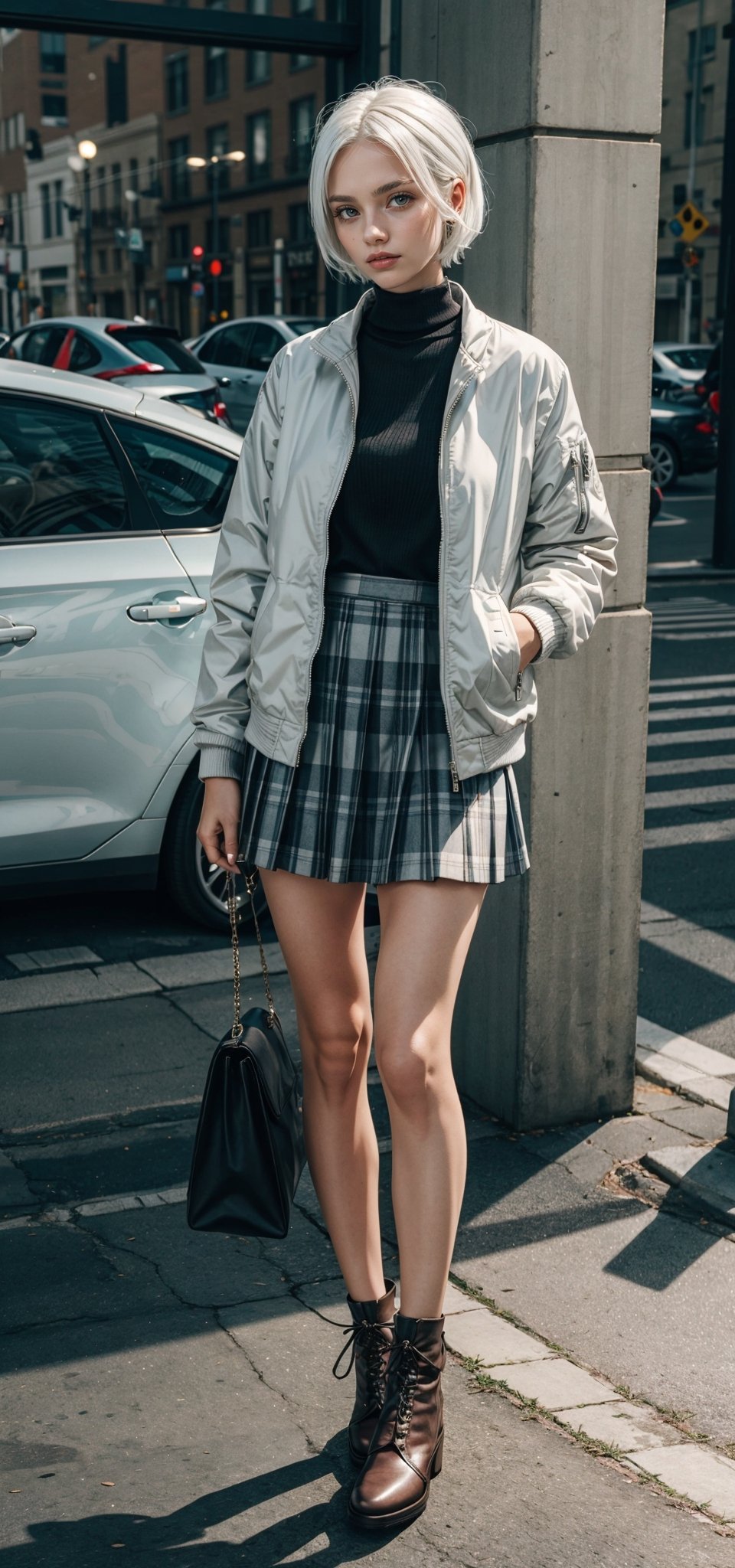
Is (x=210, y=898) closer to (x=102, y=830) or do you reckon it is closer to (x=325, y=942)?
(x=102, y=830)

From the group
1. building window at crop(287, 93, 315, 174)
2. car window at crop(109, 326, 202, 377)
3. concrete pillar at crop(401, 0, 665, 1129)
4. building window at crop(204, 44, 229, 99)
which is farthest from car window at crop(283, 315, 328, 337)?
building window at crop(204, 44, 229, 99)

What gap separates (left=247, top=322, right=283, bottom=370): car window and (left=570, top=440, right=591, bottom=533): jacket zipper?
17.3 metres

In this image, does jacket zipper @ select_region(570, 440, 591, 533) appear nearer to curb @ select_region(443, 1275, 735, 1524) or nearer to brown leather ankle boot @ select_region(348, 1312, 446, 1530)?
brown leather ankle boot @ select_region(348, 1312, 446, 1530)

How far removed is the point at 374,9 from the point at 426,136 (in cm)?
302

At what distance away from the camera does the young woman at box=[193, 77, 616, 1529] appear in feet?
8.32

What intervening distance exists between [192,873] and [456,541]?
292 centimetres

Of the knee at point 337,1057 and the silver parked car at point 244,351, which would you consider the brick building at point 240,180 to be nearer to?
the silver parked car at point 244,351

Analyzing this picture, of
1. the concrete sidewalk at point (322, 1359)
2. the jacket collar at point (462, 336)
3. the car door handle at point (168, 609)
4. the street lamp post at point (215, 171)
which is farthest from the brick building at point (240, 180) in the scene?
the jacket collar at point (462, 336)

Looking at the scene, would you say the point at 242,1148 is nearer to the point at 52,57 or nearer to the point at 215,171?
the point at 215,171

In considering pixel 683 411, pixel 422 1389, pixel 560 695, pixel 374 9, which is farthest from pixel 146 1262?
pixel 683 411

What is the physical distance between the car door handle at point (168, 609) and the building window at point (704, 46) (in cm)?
5290

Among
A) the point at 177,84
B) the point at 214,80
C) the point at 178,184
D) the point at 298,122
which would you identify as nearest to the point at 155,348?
the point at 298,122

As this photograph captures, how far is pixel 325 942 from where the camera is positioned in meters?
2.69

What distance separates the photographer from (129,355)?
1616 cm
